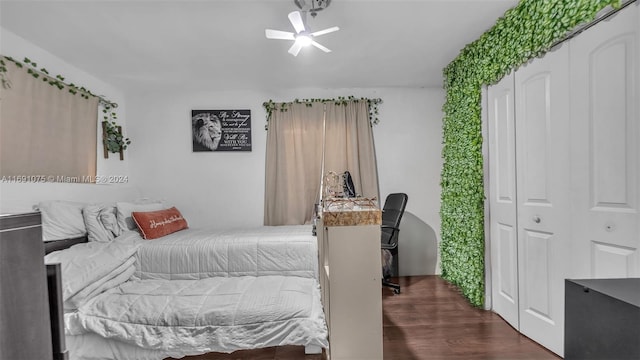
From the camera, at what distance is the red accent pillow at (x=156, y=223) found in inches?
103

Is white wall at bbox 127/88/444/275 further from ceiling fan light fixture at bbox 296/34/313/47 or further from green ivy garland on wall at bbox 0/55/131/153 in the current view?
ceiling fan light fixture at bbox 296/34/313/47

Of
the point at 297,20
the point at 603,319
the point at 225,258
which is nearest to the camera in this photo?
the point at 603,319

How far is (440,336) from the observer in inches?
83.6

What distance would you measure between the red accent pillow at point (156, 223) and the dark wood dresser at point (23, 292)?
2032mm

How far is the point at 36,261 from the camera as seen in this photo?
75cm

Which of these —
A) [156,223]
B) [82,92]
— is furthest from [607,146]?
[82,92]

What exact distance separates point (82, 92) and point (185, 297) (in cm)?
251

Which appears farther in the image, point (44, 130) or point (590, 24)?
point (44, 130)

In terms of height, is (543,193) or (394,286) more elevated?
(543,193)

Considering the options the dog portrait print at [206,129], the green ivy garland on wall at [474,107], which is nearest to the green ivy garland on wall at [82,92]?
the dog portrait print at [206,129]

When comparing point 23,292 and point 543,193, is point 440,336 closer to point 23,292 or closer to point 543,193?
point 543,193

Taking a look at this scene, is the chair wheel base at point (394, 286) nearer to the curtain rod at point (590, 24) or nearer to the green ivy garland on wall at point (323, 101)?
the green ivy garland on wall at point (323, 101)

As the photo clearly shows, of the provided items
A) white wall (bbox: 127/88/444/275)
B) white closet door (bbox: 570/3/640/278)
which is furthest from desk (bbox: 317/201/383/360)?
white wall (bbox: 127/88/444/275)

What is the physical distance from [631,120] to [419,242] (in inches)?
99.3
